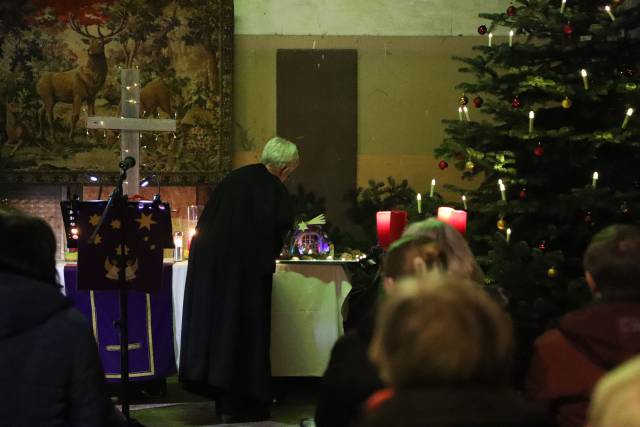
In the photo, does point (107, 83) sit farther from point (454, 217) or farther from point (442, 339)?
point (442, 339)

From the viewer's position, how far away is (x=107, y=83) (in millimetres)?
8211

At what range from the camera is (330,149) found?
855 cm

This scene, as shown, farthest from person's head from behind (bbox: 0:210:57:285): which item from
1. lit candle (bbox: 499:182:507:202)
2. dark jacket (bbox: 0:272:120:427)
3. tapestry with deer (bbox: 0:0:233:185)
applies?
tapestry with deer (bbox: 0:0:233:185)

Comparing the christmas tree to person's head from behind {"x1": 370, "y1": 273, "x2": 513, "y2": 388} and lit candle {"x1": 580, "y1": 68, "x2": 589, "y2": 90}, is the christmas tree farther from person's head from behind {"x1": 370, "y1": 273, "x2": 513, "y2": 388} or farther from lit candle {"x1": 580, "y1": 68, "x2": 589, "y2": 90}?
person's head from behind {"x1": 370, "y1": 273, "x2": 513, "y2": 388}

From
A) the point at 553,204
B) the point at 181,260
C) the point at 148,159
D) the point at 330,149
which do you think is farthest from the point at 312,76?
the point at 553,204

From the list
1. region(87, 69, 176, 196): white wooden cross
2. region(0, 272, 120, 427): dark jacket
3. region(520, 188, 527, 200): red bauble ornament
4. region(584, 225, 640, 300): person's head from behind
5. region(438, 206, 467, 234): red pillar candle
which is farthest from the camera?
region(87, 69, 176, 196): white wooden cross

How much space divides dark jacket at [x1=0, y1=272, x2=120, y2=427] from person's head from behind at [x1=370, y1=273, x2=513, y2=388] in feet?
4.53

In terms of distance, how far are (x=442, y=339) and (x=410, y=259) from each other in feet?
3.42

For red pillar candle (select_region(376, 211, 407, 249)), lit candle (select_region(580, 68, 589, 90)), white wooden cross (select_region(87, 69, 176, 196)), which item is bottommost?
red pillar candle (select_region(376, 211, 407, 249))

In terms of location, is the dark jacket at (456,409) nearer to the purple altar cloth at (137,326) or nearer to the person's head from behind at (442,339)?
the person's head from behind at (442,339)

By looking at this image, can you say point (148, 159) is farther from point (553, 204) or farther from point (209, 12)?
point (553, 204)

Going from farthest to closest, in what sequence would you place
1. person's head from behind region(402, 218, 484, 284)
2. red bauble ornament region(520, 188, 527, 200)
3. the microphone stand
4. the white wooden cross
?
the white wooden cross
red bauble ornament region(520, 188, 527, 200)
the microphone stand
person's head from behind region(402, 218, 484, 284)

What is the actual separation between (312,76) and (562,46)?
2.76 meters

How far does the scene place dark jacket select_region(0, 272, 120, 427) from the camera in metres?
2.79
